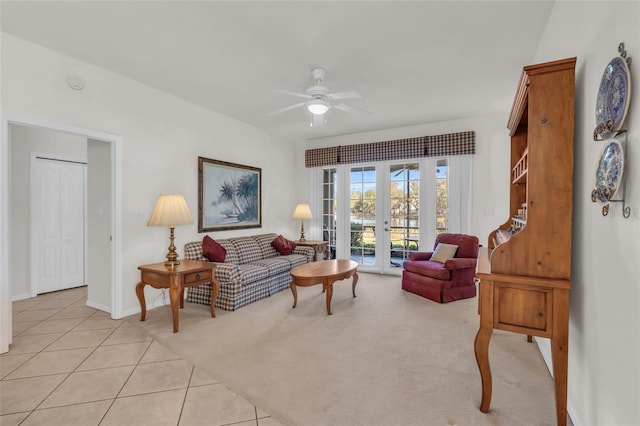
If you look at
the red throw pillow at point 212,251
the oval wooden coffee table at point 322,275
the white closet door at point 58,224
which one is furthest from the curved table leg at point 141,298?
the white closet door at point 58,224

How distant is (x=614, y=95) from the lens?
1.24 m

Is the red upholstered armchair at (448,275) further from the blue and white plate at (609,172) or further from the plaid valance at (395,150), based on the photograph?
the blue and white plate at (609,172)

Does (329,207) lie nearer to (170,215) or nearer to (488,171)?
(488,171)

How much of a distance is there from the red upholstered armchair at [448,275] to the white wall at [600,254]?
6.62 feet

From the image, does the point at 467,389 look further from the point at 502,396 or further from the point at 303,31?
the point at 303,31

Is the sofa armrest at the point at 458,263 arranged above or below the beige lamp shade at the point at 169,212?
below

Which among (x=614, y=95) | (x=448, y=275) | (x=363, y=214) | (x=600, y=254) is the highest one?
(x=614, y=95)

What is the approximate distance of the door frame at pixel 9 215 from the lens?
2.55 meters

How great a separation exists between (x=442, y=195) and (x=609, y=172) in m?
3.92

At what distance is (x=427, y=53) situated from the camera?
9.28 feet

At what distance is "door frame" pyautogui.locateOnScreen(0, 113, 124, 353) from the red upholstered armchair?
371 centimetres

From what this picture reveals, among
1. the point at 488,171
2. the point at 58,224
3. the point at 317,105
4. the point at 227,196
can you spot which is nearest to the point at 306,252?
the point at 227,196

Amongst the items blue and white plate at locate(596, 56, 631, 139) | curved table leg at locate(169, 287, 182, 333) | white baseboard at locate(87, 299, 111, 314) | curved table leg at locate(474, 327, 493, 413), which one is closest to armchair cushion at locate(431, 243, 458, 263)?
curved table leg at locate(474, 327, 493, 413)

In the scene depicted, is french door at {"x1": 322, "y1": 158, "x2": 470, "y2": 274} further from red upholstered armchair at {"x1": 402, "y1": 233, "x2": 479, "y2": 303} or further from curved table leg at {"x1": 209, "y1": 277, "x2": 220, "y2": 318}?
curved table leg at {"x1": 209, "y1": 277, "x2": 220, "y2": 318}
